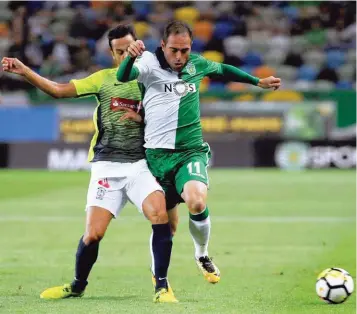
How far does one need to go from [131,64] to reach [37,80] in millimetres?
744

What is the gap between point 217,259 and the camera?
1105cm

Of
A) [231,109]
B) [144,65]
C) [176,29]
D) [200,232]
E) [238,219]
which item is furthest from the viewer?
[231,109]

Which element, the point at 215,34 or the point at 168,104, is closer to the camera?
the point at 168,104

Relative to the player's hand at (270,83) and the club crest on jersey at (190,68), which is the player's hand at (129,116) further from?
the player's hand at (270,83)

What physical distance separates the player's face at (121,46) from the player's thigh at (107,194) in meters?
0.97

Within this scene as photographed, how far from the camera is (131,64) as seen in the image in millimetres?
7629

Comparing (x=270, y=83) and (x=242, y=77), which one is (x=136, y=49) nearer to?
(x=242, y=77)

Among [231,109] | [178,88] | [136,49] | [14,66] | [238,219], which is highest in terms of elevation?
[136,49]

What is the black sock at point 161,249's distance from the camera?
25.8ft

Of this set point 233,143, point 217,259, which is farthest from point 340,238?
point 233,143

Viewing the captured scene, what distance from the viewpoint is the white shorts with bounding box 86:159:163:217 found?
801 centimetres

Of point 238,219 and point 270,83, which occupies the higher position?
point 270,83

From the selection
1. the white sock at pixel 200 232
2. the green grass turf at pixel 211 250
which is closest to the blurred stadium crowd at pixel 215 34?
the green grass turf at pixel 211 250

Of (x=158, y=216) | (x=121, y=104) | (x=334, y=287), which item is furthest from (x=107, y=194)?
(x=334, y=287)
